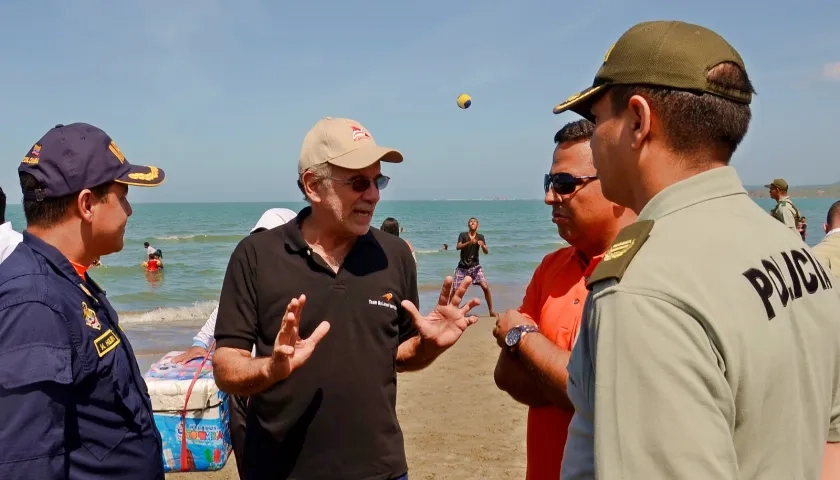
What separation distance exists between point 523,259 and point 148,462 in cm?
2829

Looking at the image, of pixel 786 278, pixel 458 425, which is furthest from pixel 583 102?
pixel 458 425

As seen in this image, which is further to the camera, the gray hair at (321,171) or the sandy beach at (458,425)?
the sandy beach at (458,425)

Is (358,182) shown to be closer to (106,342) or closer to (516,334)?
(516,334)

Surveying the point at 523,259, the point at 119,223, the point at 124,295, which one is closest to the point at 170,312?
the point at 124,295

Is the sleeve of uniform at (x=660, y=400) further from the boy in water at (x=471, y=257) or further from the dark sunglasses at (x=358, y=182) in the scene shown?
the boy in water at (x=471, y=257)

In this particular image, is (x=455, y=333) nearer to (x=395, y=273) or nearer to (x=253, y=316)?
(x=395, y=273)

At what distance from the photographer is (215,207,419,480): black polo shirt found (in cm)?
274

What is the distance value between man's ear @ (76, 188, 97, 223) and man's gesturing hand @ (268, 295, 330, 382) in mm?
960

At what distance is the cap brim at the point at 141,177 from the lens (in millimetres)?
2802

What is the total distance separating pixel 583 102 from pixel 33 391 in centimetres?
194

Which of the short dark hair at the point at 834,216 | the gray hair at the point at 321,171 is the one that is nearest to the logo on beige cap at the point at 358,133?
the gray hair at the point at 321,171

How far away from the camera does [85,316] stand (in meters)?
2.39

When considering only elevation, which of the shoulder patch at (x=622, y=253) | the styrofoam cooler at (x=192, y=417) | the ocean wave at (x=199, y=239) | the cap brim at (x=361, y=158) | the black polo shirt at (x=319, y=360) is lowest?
the ocean wave at (x=199, y=239)

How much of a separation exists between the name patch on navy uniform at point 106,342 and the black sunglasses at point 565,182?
1983mm
